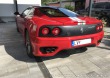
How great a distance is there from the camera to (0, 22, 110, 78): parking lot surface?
296 cm

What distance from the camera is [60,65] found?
3.33m

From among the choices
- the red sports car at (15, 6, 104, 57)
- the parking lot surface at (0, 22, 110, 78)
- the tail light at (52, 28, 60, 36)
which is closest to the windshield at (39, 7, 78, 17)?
the red sports car at (15, 6, 104, 57)

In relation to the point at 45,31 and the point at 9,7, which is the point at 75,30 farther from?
the point at 9,7

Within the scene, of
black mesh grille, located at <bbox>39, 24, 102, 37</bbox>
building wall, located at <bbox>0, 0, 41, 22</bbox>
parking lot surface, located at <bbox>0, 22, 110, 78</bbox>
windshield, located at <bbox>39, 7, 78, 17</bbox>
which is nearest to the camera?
parking lot surface, located at <bbox>0, 22, 110, 78</bbox>

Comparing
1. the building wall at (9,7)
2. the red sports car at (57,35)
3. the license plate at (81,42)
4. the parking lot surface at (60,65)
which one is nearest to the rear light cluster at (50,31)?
the red sports car at (57,35)

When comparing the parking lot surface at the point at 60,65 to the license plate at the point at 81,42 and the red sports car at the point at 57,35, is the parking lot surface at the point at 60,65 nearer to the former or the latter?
the red sports car at the point at 57,35

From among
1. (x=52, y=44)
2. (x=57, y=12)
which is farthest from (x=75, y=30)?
(x=57, y=12)

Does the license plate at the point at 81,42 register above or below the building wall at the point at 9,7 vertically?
below

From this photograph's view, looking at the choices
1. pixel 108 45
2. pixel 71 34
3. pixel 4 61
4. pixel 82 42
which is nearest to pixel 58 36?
pixel 71 34

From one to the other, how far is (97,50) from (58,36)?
162 cm

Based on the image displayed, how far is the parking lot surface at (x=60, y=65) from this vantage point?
2957 millimetres

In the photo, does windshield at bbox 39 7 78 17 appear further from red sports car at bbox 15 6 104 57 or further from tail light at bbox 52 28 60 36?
tail light at bbox 52 28 60 36

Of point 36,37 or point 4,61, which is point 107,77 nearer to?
point 36,37

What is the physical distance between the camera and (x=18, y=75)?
9.68 feet
